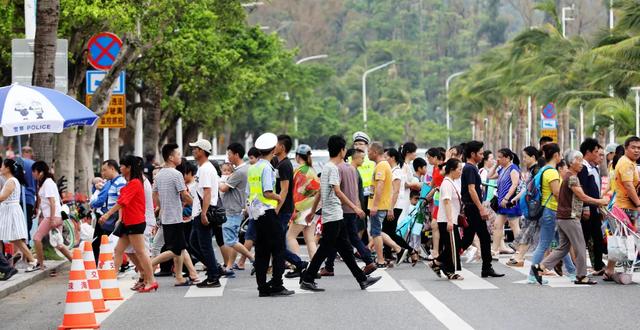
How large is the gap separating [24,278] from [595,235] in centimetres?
707

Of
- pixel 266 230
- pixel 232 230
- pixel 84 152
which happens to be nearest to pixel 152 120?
pixel 84 152

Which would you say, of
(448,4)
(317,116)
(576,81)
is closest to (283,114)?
(317,116)

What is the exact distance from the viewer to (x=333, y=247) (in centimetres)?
1526

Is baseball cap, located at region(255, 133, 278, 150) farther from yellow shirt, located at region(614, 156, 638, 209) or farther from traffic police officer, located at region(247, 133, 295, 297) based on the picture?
yellow shirt, located at region(614, 156, 638, 209)

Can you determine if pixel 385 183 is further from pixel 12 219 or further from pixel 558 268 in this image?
pixel 12 219

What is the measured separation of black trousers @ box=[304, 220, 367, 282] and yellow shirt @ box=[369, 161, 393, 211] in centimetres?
313

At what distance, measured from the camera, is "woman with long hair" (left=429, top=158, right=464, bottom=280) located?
639 inches

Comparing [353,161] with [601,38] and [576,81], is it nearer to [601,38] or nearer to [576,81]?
[601,38]

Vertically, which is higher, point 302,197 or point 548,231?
point 302,197

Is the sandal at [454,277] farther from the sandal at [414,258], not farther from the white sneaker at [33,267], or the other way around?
the white sneaker at [33,267]

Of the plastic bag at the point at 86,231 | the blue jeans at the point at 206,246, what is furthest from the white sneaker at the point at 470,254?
the plastic bag at the point at 86,231

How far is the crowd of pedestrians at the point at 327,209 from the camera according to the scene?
597 inches

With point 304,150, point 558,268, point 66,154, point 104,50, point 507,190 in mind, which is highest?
point 104,50

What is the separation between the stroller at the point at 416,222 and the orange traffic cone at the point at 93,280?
6.56 metres
